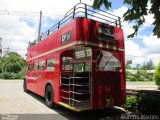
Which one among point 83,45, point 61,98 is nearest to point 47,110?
point 61,98

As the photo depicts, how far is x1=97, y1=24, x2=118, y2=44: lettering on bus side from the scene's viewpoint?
9719mm

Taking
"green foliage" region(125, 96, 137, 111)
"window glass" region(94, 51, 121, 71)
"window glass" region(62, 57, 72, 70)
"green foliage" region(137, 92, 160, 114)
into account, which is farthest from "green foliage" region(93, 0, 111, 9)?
"green foliage" region(125, 96, 137, 111)

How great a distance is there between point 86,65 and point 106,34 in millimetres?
2205

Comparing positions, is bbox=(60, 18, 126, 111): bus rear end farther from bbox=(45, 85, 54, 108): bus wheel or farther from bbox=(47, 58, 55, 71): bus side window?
bbox=(45, 85, 54, 108): bus wheel

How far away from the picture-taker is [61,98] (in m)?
10.3

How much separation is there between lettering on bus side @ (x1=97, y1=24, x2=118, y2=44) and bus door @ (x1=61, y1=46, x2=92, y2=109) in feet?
2.47

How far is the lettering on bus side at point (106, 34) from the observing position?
31.9 ft

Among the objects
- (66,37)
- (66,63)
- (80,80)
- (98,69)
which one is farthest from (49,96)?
(98,69)

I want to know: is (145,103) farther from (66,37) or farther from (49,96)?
(49,96)

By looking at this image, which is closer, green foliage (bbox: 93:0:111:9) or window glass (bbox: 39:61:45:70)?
green foliage (bbox: 93:0:111:9)

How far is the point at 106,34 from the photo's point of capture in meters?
9.95

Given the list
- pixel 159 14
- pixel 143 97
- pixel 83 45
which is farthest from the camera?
pixel 143 97

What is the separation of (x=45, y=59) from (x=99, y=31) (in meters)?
4.13

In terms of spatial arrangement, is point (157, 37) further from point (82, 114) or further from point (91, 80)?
point (82, 114)
